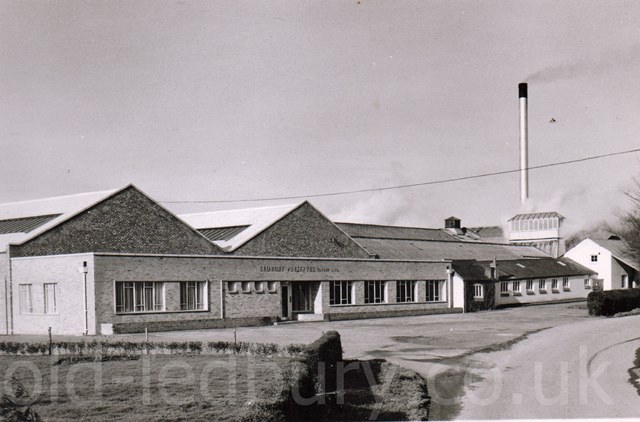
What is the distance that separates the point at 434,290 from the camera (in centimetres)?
4981

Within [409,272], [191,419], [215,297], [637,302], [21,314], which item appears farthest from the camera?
[409,272]

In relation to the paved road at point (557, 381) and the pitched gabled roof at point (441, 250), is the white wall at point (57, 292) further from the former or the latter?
the pitched gabled roof at point (441, 250)

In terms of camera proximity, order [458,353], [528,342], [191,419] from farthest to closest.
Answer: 1. [528,342]
2. [458,353]
3. [191,419]

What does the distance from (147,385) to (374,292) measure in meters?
31.8

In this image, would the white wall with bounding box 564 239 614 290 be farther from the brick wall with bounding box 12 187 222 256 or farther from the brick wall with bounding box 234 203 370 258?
the brick wall with bounding box 12 187 222 256

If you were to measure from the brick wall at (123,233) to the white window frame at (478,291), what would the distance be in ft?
68.3

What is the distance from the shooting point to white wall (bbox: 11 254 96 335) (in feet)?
101

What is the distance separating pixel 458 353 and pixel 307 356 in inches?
333

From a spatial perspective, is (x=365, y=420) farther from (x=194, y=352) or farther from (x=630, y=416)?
(x=194, y=352)

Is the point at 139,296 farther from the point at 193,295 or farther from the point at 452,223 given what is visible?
the point at 452,223

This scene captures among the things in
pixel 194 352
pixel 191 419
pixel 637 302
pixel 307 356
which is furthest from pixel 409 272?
pixel 191 419

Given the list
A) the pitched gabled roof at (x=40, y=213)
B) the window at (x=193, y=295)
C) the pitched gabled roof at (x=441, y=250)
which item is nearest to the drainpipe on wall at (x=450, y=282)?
the pitched gabled roof at (x=441, y=250)

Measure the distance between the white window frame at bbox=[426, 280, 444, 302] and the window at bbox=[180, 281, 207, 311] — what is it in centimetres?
1860

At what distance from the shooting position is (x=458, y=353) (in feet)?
72.4
